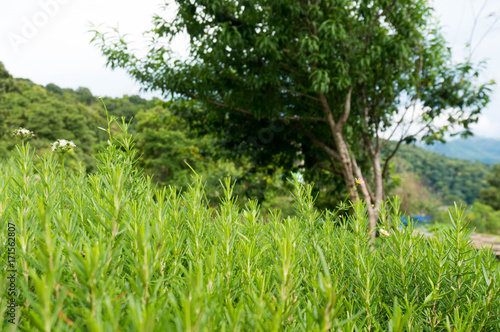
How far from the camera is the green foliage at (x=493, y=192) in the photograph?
47.8m

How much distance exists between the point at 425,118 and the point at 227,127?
5371 mm

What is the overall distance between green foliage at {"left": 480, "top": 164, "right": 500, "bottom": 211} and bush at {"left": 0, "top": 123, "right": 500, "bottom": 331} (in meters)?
58.3

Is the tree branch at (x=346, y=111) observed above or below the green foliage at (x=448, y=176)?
above

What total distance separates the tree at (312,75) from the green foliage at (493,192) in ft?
163

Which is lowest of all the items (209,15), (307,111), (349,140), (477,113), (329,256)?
(329,256)

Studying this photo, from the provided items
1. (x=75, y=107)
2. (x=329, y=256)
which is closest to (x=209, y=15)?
(x=329, y=256)

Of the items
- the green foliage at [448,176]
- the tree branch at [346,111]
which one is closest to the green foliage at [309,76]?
the tree branch at [346,111]

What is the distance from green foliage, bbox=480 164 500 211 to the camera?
47.8 meters

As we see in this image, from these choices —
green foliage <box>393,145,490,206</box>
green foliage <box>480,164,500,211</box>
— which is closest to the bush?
green foliage <box>480,164,500,211</box>

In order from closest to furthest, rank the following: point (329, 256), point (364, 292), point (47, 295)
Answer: point (47, 295) → point (364, 292) → point (329, 256)

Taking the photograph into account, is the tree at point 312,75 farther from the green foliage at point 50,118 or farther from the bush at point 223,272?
the green foliage at point 50,118

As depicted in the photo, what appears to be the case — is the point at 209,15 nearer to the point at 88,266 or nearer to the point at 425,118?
the point at 425,118

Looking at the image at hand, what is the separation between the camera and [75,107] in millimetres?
42719

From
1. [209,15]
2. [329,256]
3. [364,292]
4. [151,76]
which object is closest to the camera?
[364,292]
